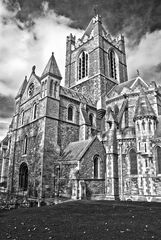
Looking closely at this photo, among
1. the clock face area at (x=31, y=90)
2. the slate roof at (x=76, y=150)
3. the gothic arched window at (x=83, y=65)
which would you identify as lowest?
the slate roof at (x=76, y=150)

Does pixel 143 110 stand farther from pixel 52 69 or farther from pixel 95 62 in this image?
pixel 95 62

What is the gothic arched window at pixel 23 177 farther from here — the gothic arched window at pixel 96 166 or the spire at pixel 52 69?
the spire at pixel 52 69

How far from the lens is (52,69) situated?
26.5 metres

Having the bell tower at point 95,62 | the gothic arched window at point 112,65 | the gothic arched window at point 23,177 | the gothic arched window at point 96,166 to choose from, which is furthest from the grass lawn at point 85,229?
the gothic arched window at point 112,65

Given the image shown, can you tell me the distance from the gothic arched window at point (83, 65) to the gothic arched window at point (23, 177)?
72.6 feet

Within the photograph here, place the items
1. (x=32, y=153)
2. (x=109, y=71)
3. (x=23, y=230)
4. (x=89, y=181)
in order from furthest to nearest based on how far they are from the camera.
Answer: (x=109, y=71) → (x=32, y=153) → (x=89, y=181) → (x=23, y=230)

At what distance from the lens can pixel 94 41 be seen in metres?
39.6

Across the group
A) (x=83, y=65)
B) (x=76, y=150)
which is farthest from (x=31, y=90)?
(x=83, y=65)

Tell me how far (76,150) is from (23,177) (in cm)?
915

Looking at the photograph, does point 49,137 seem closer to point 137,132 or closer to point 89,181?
point 89,181

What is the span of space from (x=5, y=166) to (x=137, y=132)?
29.1 meters

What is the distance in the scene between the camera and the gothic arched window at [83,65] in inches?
1590

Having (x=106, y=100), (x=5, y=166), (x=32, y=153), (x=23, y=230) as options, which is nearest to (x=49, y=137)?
(x=32, y=153)

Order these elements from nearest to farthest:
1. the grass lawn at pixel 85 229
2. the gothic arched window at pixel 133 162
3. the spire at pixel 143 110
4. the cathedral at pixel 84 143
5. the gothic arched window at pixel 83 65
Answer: the grass lawn at pixel 85 229 < the cathedral at pixel 84 143 < the gothic arched window at pixel 133 162 < the spire at pixel 143 110 < the gothic arched window at pixel 83 65
